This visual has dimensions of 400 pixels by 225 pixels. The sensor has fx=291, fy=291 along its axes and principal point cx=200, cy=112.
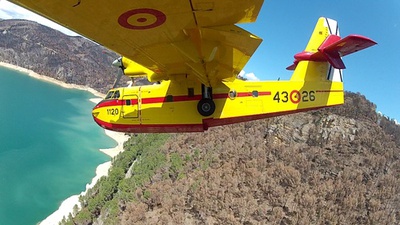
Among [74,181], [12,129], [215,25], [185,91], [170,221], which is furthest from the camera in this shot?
[12,129]

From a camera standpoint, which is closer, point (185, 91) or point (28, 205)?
point (185, 91)

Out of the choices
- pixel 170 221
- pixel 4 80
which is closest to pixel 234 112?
pixel 170 221

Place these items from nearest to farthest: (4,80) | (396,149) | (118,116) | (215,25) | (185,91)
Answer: (215,25) < (185,91) < (118,116) < (396,149) < (4,80)

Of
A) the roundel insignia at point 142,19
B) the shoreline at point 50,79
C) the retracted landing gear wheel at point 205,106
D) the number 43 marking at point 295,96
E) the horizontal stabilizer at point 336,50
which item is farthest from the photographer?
the shoreline at point 50,79

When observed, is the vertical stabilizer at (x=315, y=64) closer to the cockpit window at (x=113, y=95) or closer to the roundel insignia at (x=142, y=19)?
the cockpit window at (x=113, y=95)

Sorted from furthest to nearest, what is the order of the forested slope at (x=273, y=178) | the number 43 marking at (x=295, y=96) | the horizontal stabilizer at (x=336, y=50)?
1. the forested slope at (x=273, y=178)
2. the number 43 marking at (x=295, y=96)
3. the horizontal stabilizer at (x=336, y=50)

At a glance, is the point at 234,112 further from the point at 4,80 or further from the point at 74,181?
the point at 4,80

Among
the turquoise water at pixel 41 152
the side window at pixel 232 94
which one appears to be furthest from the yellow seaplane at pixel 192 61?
the turquoise water at pixel 41 152

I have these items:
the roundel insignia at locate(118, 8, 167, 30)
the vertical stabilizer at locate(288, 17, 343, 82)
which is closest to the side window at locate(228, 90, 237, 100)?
the vertical stabilizer at locate(288, 17, 343, 82)
